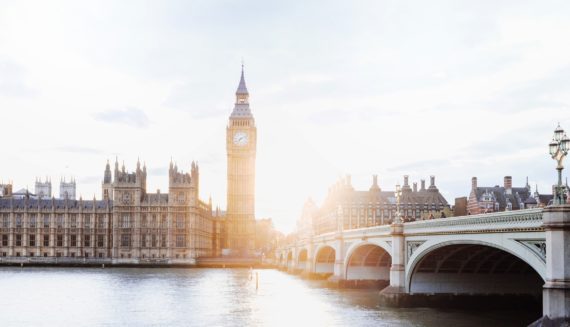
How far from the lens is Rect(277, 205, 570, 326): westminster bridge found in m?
25.5

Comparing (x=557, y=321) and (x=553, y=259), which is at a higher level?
(x=553, y=259)

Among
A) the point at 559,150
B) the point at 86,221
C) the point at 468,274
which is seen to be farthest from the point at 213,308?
the point at 86,221

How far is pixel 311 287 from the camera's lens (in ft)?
219

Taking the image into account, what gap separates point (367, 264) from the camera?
64625mm

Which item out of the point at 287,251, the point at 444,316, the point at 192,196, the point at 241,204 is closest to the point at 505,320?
the point at 444,316

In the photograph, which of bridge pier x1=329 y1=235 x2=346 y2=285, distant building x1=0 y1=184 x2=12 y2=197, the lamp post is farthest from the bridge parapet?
distant building x1=0 y1=184 x2=12 y2=197

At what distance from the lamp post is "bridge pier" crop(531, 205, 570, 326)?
0.61 meters

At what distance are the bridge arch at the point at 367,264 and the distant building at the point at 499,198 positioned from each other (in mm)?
38169

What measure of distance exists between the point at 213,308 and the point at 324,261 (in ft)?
125

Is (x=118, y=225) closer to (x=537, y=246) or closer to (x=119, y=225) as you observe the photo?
(x=119, y=225)

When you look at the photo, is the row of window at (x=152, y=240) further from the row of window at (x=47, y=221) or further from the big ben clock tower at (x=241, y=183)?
the big ben clock tower at (x=241, y=183)

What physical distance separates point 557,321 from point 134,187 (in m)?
116

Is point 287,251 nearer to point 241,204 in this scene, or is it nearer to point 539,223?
point 241,204

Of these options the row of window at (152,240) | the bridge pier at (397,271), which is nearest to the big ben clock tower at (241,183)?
the row of window at (152,240)
